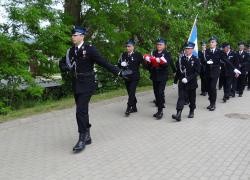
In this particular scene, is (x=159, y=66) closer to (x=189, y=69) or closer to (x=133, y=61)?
(x=133, y=61)

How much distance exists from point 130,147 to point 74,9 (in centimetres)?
934

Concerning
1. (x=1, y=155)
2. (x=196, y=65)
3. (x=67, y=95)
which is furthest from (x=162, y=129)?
(x=67, y=95)

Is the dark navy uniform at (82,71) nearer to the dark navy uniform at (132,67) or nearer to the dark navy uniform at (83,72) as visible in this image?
the dark navy uniform at (83,72)

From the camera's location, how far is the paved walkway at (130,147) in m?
6.29

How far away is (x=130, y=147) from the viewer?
25.1 feet

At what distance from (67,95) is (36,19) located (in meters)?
3.95

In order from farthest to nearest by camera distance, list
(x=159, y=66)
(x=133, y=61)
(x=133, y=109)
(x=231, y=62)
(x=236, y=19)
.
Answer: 1. (x=236, y=19)
2. (x=231, y=62)
3. (x=133, y=109)
4. (x=133, y=61)
5. (x=159, y=66)

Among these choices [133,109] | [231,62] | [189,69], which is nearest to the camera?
[189,69]

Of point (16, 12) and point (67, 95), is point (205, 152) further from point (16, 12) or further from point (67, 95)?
point (67, 95)

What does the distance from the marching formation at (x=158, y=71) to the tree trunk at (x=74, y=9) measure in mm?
4853

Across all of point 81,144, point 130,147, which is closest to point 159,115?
point 130,147

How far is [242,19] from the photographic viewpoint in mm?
26172

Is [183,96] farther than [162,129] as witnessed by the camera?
Yes

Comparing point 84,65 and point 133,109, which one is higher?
point 84,65
